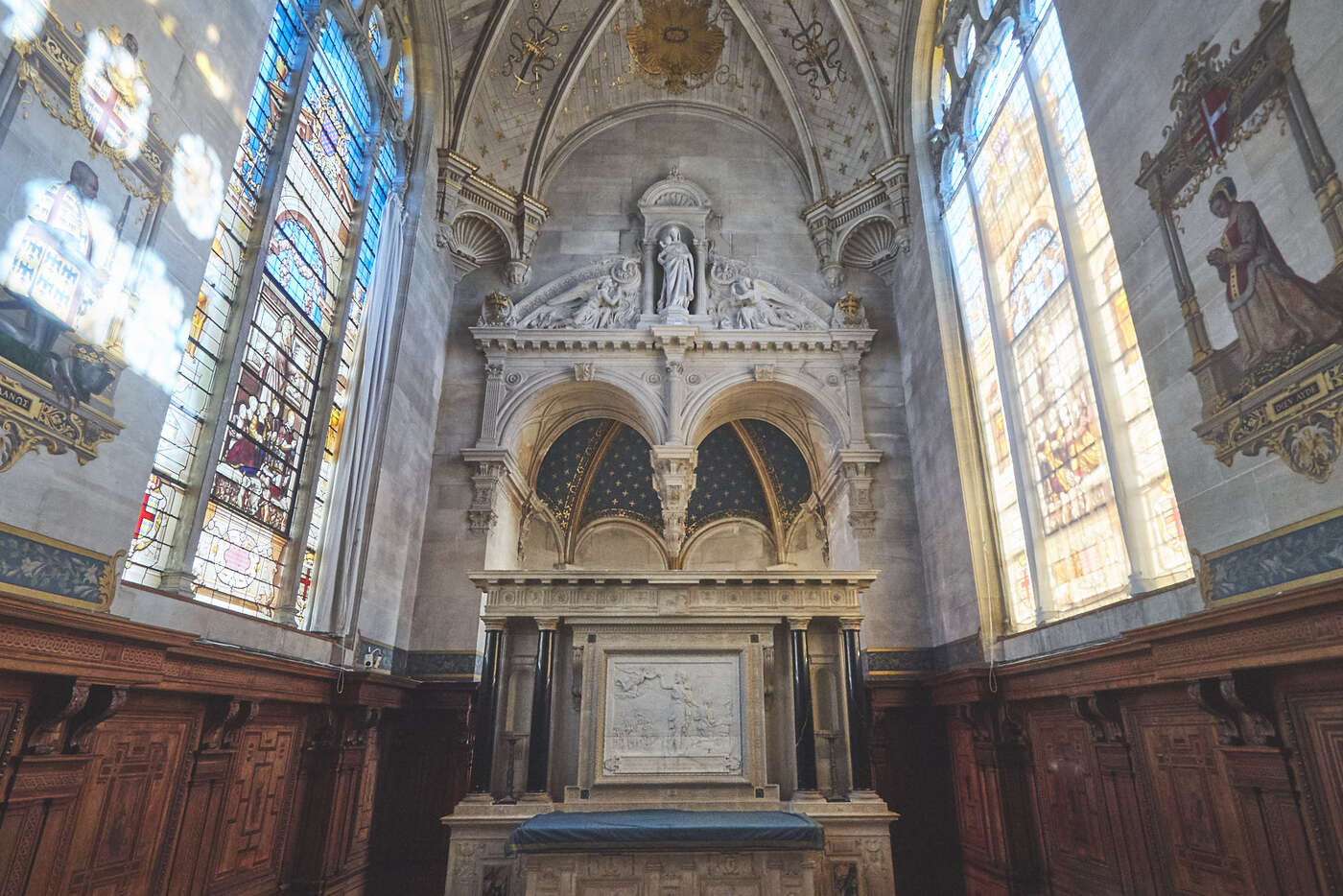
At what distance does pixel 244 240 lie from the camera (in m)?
8.26

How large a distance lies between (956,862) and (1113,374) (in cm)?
739

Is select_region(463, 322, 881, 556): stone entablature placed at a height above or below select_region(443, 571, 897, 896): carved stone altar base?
above

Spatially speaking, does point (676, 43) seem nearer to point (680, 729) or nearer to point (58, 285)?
point (58, 285)

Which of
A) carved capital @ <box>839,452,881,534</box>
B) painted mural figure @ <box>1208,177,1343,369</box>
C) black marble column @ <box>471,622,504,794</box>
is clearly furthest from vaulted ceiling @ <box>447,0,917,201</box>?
black marble column @ <box>471,622,504,794</box>

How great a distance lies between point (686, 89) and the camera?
1686 centimetres

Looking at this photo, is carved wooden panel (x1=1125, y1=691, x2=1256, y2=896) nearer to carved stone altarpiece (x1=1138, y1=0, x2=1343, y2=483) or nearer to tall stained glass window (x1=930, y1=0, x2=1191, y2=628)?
tall stained glass window (x1=930, y1=0, x2=1191, y2=628)

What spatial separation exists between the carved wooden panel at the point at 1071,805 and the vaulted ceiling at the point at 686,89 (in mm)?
10159

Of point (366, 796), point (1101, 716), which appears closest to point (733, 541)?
point (366, 796)

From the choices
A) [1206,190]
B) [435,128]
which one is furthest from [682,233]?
[1206,190]

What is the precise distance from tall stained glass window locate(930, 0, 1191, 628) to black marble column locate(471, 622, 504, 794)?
6.54 m

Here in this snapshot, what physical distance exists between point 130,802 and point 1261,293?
9.65 m

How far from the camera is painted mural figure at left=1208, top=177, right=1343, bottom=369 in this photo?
15.9 feet

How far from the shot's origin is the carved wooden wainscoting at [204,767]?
5.22 meters

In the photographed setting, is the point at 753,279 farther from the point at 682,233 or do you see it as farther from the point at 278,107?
the point at 278,107
